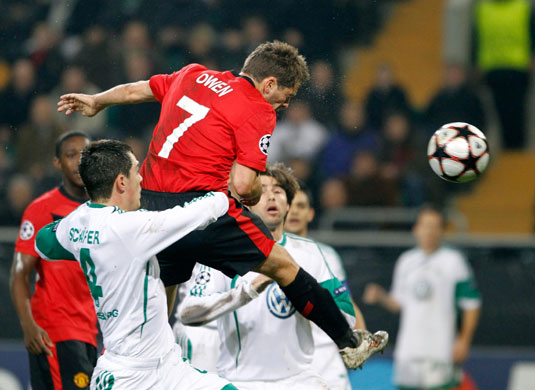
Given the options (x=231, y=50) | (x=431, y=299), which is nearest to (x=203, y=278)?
(x=231, y=50)

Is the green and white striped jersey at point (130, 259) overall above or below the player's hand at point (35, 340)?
above

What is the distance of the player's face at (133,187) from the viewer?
15.3 feet

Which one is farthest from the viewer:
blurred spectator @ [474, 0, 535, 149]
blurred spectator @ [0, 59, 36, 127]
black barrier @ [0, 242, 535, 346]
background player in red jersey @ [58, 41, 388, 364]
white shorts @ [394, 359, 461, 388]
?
blurred spectator @ [474, 0, 535, 149]

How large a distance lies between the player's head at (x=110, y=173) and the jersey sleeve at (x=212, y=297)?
2.64ft

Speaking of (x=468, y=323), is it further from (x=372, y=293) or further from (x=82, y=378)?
(x=82, y=378)

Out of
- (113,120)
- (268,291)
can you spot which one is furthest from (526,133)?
(268,291)

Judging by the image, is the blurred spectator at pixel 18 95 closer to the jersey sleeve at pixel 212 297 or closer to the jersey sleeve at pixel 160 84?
the jersey sleeve at pixel 160 84

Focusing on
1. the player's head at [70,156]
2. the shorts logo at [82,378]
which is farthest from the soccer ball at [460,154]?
the shorts logo at [82,378]

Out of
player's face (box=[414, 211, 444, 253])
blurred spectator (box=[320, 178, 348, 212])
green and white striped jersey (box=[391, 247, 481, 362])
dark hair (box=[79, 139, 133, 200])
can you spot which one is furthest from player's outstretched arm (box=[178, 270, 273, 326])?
blurred spectator (box=[320, 178, 348, 212])

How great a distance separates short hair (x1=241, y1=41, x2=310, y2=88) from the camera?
204 inches

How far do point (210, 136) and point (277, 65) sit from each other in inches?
22.1

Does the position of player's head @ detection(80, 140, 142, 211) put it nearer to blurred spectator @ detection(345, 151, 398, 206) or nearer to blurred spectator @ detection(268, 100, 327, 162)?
blurred spectator @ detection(268, 100, 327, 162)

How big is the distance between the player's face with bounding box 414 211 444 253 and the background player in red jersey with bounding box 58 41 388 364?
4187mm

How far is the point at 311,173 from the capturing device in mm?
10305
